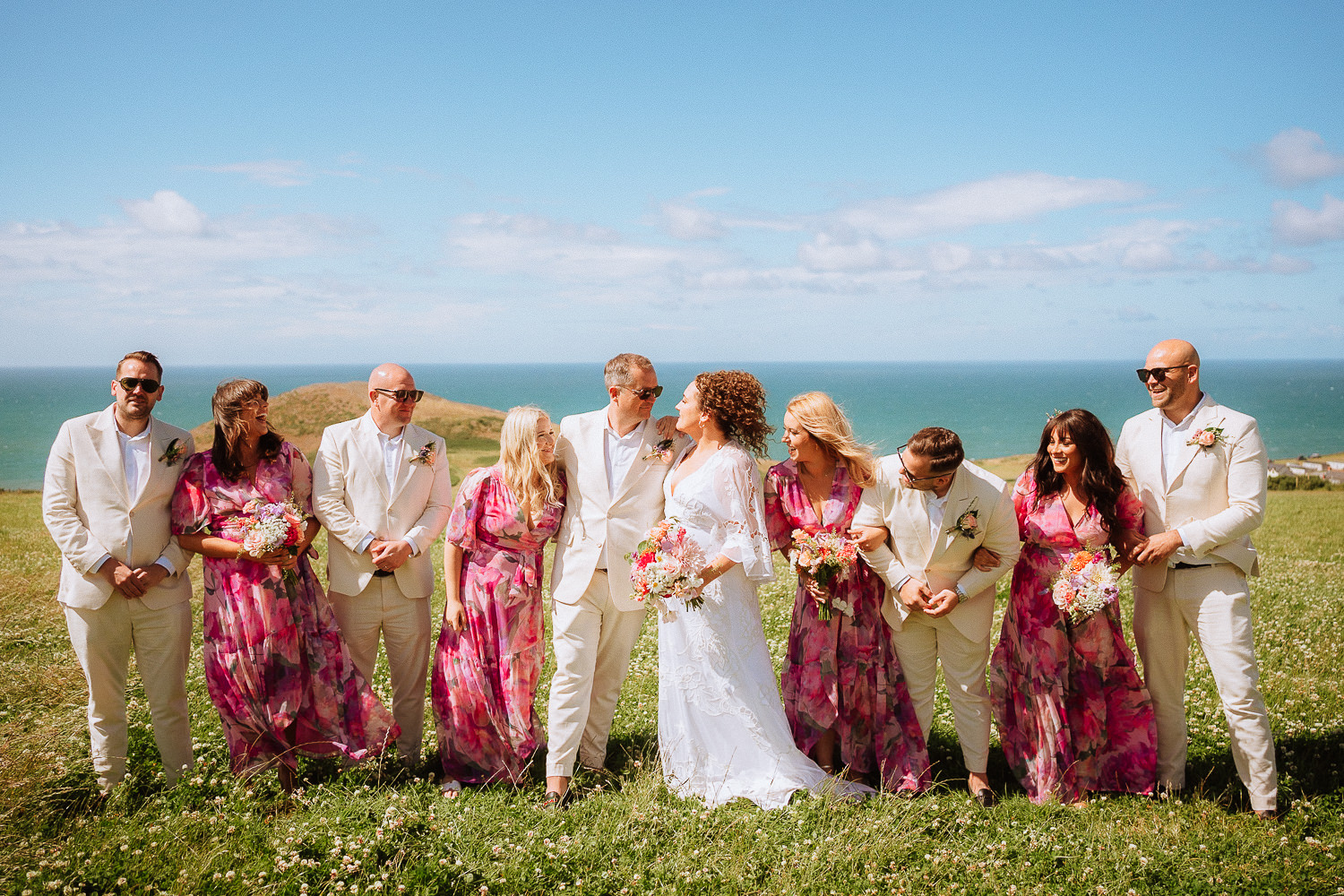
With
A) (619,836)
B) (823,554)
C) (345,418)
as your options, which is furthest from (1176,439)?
(345,418)

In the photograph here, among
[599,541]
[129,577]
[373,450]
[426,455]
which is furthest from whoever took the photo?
[426,455]

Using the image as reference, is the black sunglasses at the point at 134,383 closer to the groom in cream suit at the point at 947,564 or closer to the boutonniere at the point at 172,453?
the boutonniere at the point at 172,453

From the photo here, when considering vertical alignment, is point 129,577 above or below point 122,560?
below

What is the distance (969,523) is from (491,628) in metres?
3.52

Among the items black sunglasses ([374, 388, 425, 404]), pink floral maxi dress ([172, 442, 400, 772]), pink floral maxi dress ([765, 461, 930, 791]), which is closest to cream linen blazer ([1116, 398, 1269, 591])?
pink floral maxi dress ([765, 461, 930, 791])

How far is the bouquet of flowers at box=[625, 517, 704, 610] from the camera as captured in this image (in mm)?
5477

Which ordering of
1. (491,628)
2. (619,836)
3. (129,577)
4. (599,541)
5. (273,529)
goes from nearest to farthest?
1. (619,836)
2. (273,529)
3. (129,577)
4. (599,541)
5. (491,628)

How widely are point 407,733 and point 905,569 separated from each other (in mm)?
4002

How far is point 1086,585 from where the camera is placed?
18.0 feet

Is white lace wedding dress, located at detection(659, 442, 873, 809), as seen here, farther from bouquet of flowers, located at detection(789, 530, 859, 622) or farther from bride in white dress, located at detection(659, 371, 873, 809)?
bouquet of flowers, located at detection(789, 530, 859, 622)

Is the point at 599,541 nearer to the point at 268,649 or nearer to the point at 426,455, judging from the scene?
the point at 426,455

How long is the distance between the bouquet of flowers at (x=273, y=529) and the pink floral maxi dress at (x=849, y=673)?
11.0ft

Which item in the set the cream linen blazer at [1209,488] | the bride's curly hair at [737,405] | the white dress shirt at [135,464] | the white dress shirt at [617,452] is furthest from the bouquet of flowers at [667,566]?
the white dress shirt at [135,464]

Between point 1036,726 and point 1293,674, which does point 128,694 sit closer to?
point 1036,726
